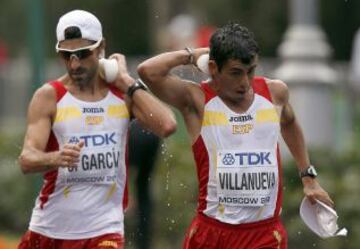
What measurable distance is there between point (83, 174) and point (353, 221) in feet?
20.1

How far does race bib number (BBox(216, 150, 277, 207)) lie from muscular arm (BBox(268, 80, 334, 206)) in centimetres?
43

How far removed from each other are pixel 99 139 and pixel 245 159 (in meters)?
0.98

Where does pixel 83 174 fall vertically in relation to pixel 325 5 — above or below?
above

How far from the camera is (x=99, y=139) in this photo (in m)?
10.7

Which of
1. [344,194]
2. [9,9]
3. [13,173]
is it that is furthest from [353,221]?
[9,9]

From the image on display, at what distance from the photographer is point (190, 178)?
691 inches

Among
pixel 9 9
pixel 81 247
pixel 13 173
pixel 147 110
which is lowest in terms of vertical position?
pixel 9 9

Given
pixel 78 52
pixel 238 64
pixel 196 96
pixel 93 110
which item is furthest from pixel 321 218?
pixel 78 52

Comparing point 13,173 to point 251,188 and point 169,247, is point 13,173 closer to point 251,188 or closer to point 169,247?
point 169,247

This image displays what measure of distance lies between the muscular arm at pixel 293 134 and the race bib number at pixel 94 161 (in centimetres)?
106

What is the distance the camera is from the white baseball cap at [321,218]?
1070cm

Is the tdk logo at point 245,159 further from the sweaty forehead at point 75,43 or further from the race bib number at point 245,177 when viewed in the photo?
the sweaty forehead at point 75,43

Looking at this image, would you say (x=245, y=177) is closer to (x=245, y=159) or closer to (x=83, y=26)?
(x=245, y=159)

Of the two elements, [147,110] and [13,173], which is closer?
[147,110]
